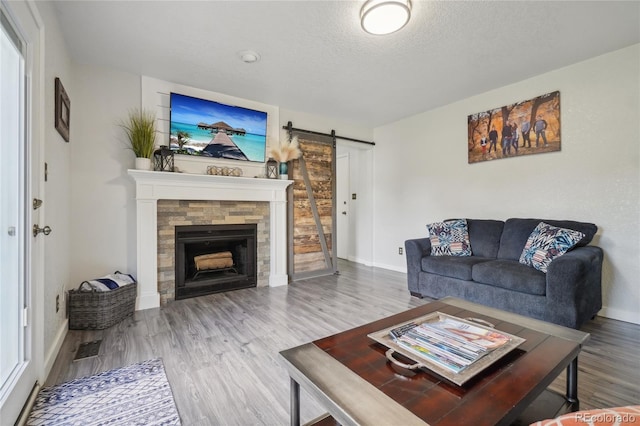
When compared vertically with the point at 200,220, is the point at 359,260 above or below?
below

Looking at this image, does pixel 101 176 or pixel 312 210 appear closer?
pixel 101 176

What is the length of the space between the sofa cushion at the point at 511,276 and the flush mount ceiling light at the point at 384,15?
7.16 feet

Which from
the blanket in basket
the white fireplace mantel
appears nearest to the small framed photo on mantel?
the white fireplace mantel

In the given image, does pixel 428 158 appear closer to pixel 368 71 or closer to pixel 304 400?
pixel 368 71

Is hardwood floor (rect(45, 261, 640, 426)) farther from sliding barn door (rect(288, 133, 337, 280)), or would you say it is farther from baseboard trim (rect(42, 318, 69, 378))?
sliding barn door (rect(288, 133, 337, 280))

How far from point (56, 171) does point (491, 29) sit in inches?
137

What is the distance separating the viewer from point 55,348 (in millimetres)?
1904

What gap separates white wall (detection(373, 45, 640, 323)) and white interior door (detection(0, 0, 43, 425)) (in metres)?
4.06

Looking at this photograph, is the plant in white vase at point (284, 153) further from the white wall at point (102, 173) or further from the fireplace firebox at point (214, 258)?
the white wall at point (102, 173)

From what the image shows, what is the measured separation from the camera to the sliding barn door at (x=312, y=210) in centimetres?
404

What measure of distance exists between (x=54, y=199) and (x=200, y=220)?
139 cm

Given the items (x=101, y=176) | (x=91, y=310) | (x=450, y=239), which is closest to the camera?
(x=91, y=310)

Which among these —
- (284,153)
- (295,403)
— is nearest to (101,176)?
(284,153)

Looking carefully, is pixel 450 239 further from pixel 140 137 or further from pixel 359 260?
pixel 140 137
